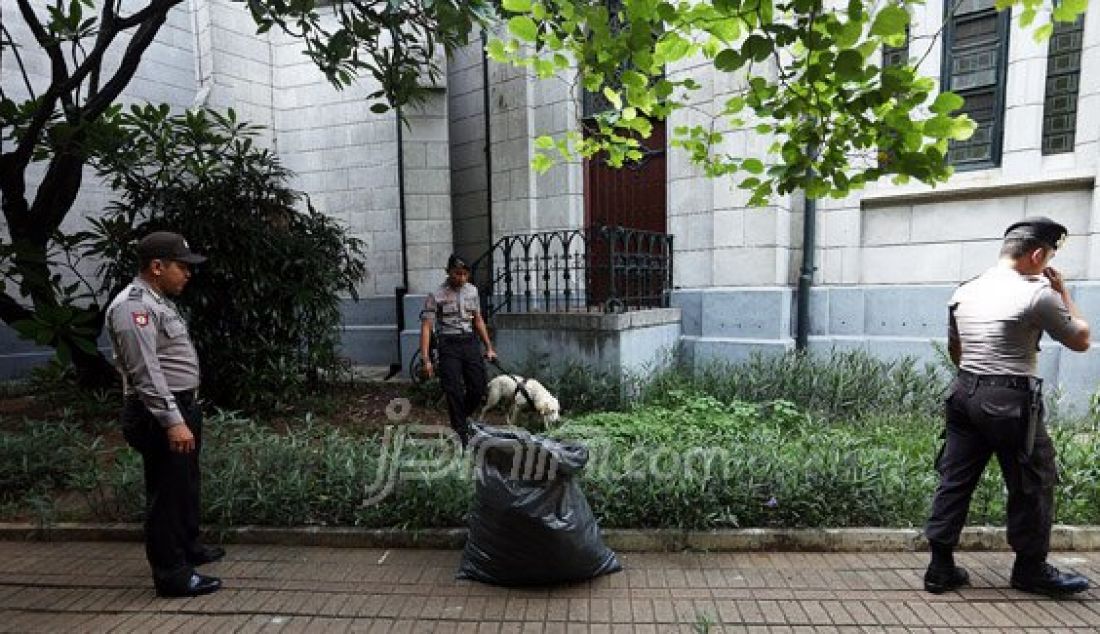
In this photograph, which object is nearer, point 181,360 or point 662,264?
point 181,360

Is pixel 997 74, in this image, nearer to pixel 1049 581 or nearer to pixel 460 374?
pixel 1049 581

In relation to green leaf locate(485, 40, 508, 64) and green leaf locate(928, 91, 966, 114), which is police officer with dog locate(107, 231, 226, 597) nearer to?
green leaf locate(485, 40, 508, 64)

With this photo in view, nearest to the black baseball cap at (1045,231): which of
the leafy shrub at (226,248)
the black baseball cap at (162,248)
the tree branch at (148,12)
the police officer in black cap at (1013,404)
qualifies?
the police officer in black cap at (1013,404)

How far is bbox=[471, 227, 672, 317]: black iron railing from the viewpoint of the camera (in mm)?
6812

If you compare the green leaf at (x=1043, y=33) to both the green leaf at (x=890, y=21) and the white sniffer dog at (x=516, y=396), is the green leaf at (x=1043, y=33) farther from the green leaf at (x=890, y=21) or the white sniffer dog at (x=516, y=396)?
the white sniffer dog at (x=516, y=396)

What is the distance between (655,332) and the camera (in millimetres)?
7020

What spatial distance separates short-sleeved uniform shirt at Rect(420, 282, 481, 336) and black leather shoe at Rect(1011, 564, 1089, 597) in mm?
4126

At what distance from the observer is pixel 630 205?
331 inches

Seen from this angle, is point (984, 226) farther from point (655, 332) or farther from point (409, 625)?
point (409, 625)

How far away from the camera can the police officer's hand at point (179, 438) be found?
295cm

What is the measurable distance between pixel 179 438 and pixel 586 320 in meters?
4.18

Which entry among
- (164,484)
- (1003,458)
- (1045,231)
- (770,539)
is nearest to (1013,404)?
(1003,458)

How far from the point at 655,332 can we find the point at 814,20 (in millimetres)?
5208

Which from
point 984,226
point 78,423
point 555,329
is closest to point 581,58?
point 555,329
